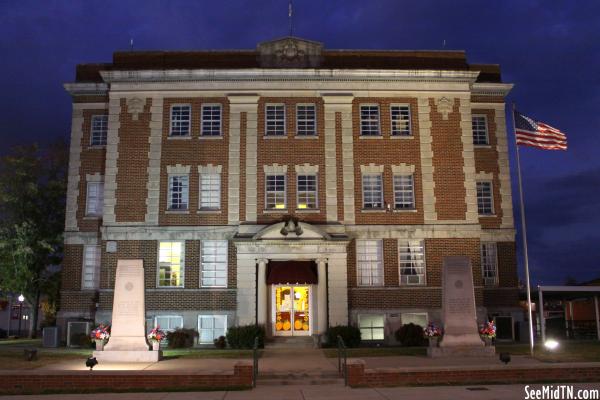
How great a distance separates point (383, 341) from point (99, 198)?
1584 centimetres

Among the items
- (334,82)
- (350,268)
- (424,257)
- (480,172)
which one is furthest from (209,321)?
(480,172)

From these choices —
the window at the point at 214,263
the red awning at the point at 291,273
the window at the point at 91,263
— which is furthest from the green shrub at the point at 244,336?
the window at the point at 91,263

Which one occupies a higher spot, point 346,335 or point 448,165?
point 448,165

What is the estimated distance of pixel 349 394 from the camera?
624 inches

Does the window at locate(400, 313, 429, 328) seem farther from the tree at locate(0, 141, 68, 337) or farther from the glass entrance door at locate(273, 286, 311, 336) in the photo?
the tree at locate(0, 141, 68, 337)

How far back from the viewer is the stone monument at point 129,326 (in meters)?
21.9

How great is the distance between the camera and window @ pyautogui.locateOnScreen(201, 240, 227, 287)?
30344 millimetres

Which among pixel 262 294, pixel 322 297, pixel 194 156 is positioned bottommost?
pixel 322 297

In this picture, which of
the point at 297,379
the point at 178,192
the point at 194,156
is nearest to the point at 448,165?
the point at 194,156

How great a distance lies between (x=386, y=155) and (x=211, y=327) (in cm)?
1195

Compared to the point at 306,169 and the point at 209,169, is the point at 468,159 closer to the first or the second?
the point at 306,169

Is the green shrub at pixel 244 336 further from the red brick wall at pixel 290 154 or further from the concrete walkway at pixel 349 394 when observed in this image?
the concrete walkway at pixel 349 394

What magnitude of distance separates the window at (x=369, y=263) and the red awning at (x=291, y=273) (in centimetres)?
224

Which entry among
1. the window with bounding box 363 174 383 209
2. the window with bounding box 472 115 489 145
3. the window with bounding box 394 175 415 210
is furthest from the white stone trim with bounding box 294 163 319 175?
the window with bounding box 472 115 489 145
